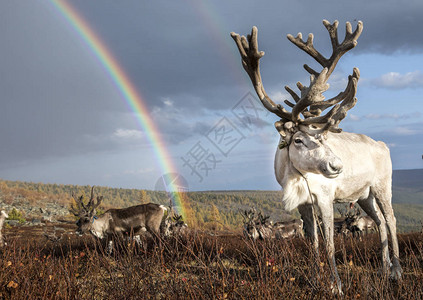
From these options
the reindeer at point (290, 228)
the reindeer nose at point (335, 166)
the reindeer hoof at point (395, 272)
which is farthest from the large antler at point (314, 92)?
the reindeer at point (290, 228)

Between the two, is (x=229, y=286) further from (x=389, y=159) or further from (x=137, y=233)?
(x=137, y=233)

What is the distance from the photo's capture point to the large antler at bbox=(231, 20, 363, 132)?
4.69 metres

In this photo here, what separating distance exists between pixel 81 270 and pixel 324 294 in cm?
514

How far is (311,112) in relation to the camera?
512 cm

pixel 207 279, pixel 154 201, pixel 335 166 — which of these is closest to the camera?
pixel 207 279

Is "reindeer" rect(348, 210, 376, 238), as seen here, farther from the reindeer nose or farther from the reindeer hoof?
the reindeer nose

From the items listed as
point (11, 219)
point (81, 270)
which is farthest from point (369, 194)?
point (11, 219)

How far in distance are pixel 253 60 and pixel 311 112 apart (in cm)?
120

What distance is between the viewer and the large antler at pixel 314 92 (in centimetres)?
469

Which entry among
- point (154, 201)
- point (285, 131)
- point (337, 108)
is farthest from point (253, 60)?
point (154, 201)

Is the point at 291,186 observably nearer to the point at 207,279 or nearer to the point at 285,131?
the point at 285,131

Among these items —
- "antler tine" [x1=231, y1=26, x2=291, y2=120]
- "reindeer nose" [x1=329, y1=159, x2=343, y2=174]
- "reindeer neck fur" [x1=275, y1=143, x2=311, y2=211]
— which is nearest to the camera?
"reindeer nose" [x1=329, y1=159, x2=343, y2=174]

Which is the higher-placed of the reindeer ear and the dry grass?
the reindeer ear

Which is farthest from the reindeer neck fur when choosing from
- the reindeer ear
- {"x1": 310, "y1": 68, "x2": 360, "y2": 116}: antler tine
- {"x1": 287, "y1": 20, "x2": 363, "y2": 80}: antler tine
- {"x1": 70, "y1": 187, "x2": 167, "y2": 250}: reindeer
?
{"x1": 70, "y1": 187, "x2": 167, "y2": 250}: reindeer
